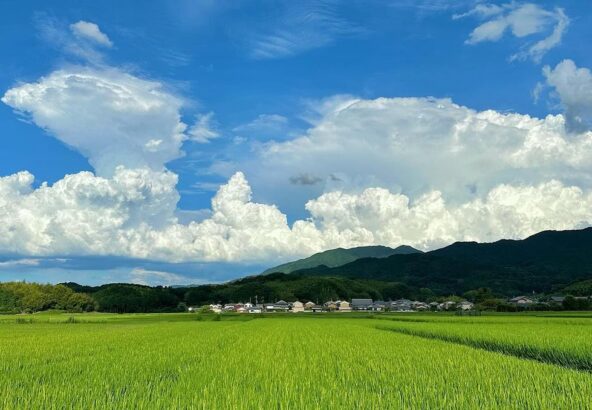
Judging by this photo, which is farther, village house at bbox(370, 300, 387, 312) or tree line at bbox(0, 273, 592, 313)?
village house at bbox(370, 300, 387, 312)

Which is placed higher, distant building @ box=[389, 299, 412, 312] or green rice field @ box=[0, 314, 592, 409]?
green rice field @ box=[0, 314, 592, 409]

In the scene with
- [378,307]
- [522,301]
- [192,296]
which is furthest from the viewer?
[192,296]

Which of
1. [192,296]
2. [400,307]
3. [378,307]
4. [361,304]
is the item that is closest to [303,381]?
[400,307]

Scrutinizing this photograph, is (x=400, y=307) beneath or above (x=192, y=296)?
beneath

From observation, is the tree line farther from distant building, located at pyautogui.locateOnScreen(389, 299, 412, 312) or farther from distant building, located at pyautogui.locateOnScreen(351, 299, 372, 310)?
distant building, located at pyautogui.locateOnScreen(351, 299, 372, 310)

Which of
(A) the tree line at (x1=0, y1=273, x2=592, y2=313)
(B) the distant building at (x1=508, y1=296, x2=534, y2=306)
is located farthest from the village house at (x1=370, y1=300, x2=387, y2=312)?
(B) the distant building at (x1=508, y1=296, x2=534, y2=306)

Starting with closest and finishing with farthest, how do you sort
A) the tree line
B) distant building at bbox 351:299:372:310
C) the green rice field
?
the green rice field
the tree line
distant building at bbox 351:299:372:310

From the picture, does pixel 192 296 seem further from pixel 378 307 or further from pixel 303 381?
pixel 303 381

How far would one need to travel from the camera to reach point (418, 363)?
13.0 meters

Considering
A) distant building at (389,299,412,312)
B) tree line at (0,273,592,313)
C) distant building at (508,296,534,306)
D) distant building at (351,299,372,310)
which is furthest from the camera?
distant building at (351,299,372,310)

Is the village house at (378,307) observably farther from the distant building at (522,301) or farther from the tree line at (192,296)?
the distant building at (522,301)

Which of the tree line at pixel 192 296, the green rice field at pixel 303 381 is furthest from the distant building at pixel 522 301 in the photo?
the green rice field at pixel 303 381

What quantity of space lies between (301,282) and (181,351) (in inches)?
6712

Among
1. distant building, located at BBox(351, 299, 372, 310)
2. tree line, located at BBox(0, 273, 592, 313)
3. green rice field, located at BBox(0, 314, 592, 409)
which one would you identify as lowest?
distant building, located at BBox(351, 299, 372, 310)
